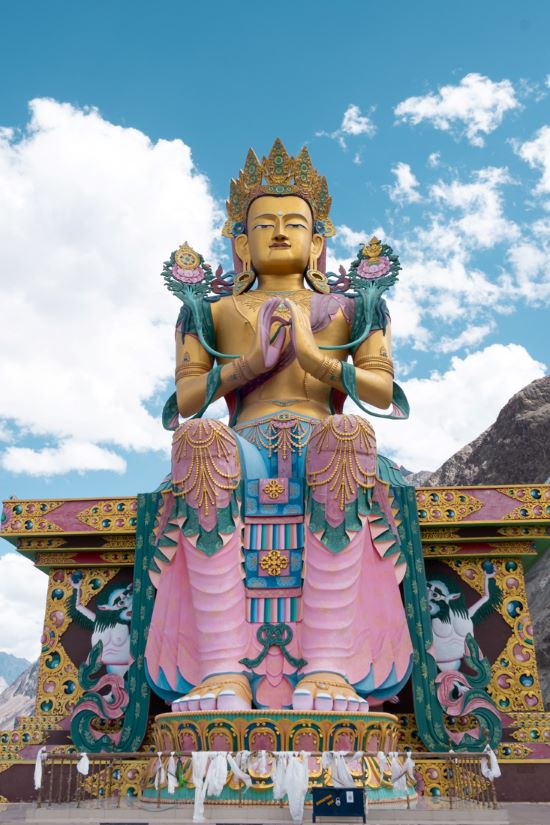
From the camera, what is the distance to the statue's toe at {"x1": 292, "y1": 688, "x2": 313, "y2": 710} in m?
4.93

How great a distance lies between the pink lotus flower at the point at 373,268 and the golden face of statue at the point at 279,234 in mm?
582

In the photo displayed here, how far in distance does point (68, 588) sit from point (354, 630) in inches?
130

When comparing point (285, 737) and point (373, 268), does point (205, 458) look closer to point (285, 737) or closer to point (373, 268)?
point (285, 737)

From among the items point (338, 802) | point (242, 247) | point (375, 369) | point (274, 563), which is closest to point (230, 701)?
point (274, 563)

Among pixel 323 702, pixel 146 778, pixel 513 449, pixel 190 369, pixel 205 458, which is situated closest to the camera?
pixel 323 702

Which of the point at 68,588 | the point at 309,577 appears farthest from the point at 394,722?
the point at 68,588

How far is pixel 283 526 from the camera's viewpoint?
602 centimetres

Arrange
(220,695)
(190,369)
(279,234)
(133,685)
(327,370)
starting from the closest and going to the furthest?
(220,695) → (133,685) → (327,370) → (190,369) → (279,234)

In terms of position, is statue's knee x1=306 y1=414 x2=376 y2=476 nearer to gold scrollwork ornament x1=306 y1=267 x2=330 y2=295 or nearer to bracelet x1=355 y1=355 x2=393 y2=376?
bracelet x1=355 y1=355 x2=393 y2=376

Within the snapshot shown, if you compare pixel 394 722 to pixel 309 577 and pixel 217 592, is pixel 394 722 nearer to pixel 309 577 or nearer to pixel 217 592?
pixel 309 577

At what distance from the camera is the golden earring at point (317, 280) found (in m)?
7.84

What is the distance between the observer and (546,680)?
1280 centimetres

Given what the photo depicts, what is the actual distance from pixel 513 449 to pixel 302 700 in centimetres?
1513

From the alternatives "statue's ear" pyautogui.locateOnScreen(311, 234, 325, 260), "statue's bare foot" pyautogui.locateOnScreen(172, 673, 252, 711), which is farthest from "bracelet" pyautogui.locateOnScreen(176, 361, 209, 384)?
"statue's bare foot" pyautogui.locateOnScreen(172, 673, 252, 711)
